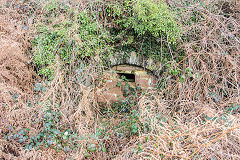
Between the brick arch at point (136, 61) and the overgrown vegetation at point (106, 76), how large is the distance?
11 centimetres

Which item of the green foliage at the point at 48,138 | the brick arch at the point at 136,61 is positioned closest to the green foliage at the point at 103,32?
the brick arch at the point at 136,61

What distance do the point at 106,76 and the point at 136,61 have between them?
0.71 metres

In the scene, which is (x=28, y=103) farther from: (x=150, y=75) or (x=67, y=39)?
(x=150, y=75)

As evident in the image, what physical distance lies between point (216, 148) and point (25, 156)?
2.86m

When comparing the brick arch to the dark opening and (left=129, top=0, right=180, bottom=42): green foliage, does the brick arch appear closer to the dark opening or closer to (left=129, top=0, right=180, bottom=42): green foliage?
the dark opening

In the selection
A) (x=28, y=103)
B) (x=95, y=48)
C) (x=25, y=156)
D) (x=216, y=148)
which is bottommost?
(x=25, y=156)

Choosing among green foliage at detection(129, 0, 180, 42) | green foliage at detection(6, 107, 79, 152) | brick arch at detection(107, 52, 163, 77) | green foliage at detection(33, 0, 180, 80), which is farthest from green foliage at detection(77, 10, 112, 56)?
green foliage at detection(6, 107, 79, 152)

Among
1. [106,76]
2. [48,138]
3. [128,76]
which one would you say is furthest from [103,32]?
[48,138]

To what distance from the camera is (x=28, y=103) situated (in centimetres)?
342

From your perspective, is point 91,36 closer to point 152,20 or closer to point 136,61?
point 136,61

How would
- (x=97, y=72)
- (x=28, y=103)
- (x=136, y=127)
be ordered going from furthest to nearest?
1. (x=97, y=72)
2. (x=28, y=103)
3. (x=136, y=127)

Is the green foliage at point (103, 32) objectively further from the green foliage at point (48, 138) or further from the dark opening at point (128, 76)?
the green foliage at point (48, 138)

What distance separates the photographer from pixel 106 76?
3.87 metres

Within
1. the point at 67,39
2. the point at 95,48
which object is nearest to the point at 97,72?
the point at 95,48
